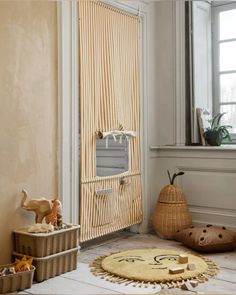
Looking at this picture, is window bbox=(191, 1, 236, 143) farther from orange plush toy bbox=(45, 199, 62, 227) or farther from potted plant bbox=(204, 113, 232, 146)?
orange plush toy bbox=(45, 199, 62, 227)

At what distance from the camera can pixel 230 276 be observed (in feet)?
8.44

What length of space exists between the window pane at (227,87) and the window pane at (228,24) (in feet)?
1.26

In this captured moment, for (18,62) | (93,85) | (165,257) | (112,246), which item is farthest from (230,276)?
(18,62)

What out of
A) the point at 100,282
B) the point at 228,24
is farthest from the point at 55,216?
the point at 228,24

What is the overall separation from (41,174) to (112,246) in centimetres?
90

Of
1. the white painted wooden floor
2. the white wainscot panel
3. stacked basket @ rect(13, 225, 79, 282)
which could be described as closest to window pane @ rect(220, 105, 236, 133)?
the white wainscot panel

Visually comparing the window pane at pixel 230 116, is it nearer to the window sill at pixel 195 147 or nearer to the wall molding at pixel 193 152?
the window sill at pixel 195 147

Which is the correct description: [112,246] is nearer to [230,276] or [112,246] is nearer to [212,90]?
[230,276]

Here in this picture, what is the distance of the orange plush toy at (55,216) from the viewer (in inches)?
105

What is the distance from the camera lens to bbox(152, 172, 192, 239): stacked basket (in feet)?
11.5

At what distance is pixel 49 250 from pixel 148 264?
67 cm

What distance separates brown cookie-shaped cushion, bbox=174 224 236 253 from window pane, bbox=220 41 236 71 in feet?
5.27

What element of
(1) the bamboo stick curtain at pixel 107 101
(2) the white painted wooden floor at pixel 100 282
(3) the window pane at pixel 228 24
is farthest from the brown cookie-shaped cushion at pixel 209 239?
(3) the window pane at pixel 228 24

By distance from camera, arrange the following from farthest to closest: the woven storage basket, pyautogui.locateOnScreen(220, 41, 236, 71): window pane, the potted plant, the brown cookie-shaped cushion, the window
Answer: pyautogui.locateOnScreen(220, 41, 236, 71): window pane < the window < the potted plant < the woven storage basket < the brown cookie-shaped cushion
